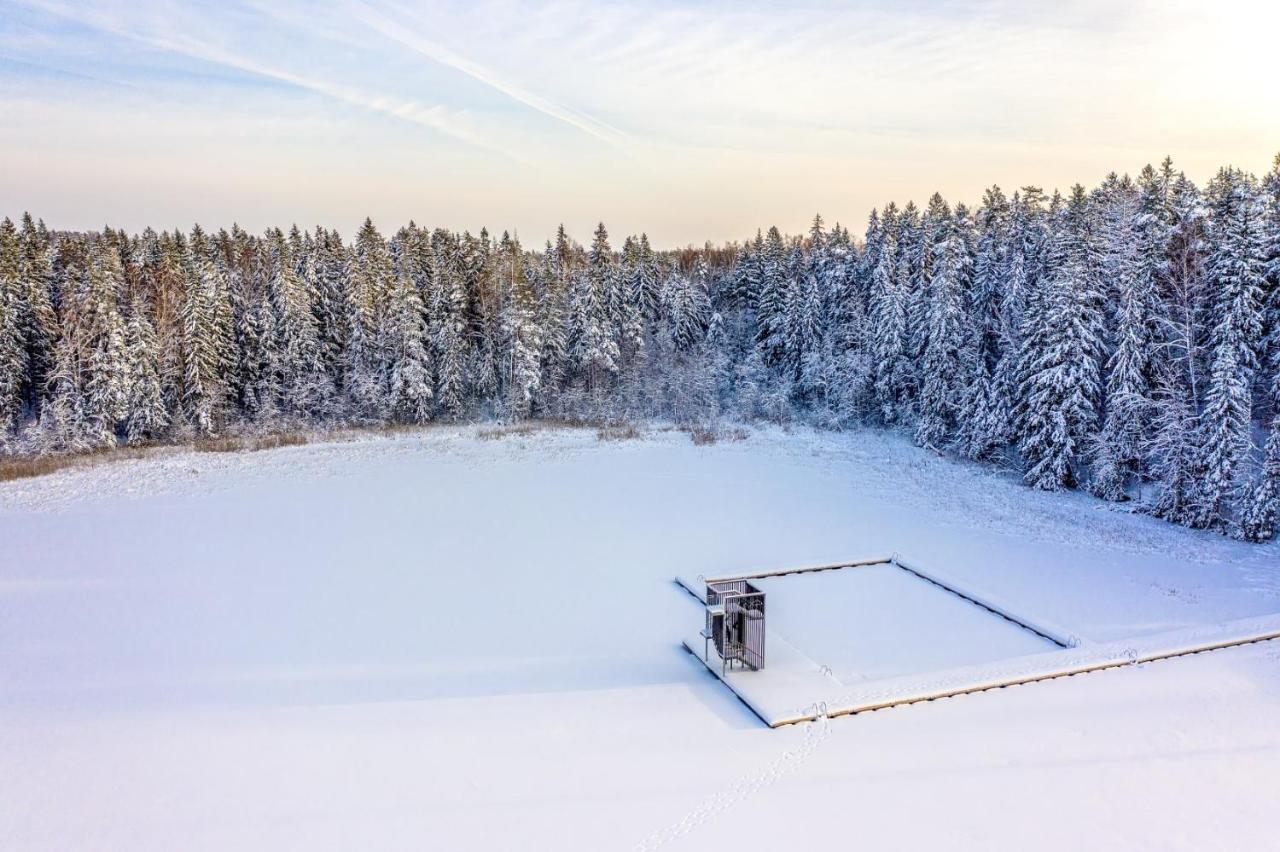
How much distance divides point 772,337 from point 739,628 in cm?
3734

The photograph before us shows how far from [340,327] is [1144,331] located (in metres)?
39.2

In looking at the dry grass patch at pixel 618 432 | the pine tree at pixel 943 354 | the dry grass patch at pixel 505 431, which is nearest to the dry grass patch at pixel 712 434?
the dry grass patch at pixel 618 432

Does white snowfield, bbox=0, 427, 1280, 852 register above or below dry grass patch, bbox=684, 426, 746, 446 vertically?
below

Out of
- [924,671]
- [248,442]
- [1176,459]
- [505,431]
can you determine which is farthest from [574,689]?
[248,442]

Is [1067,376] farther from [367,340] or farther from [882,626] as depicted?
[367,340]

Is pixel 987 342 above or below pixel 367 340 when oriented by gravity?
below

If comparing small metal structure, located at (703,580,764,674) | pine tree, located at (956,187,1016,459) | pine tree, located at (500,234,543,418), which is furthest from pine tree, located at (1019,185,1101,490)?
pine tree, located at (500,234,543,418)

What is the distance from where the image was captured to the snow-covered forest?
22.3 metres

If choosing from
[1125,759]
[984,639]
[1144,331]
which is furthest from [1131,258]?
[1125,759]

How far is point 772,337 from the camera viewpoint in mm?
46125

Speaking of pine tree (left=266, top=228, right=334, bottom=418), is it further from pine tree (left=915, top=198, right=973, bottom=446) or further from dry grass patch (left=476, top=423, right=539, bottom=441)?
pine tree (left=915, top=198, right=973, bottom=446)

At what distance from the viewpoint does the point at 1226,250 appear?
22094 mm

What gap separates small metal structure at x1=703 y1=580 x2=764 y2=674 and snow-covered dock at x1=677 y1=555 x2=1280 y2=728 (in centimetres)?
20

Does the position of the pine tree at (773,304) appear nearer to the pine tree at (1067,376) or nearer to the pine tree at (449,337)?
the pine tree at (449,337)
